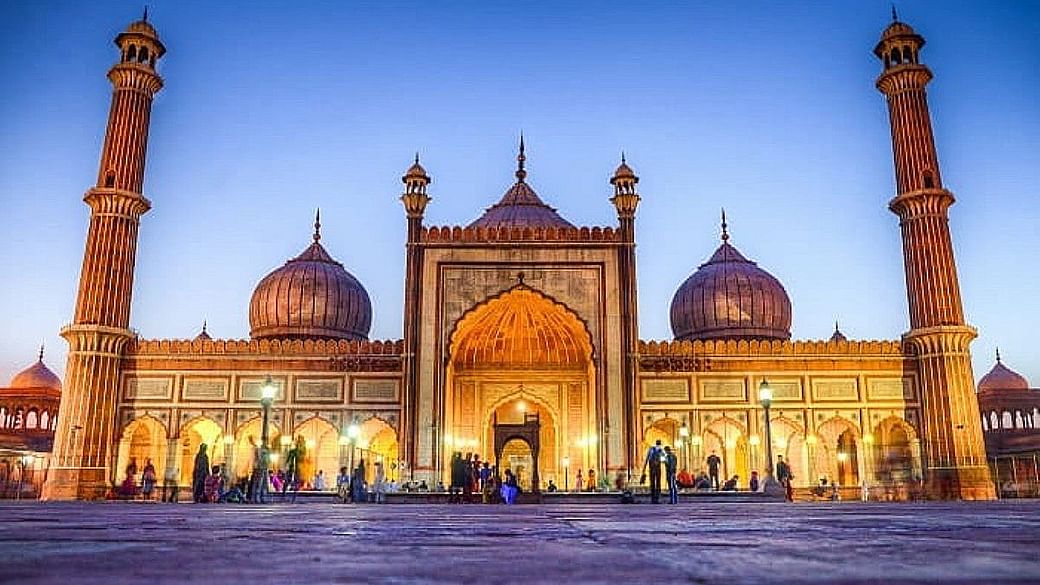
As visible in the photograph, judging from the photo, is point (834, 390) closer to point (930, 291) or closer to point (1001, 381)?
point (930, 291)

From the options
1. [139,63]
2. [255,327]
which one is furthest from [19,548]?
[255,327]

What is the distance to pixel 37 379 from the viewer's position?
108 ft

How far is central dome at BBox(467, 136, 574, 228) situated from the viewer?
25.0 metres

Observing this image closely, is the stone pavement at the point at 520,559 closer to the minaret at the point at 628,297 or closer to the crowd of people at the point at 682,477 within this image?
the crowd of people at the point at 682,477

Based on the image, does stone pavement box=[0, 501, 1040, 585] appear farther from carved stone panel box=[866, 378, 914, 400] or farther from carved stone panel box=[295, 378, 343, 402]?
carved stone panel box=[866, 378, 914, 400]

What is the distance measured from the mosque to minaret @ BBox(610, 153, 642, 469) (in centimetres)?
4

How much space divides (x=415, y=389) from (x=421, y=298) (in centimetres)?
212

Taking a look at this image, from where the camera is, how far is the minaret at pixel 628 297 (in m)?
19.3

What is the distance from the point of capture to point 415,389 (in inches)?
773

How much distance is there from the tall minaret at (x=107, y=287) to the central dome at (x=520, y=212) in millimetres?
9446

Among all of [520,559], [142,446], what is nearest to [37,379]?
[142,446]

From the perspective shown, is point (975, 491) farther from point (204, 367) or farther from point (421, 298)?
point (204, 367)

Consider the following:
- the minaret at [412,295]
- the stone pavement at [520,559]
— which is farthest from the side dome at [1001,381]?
the stone pavement at [520,559]

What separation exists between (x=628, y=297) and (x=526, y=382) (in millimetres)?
3981
